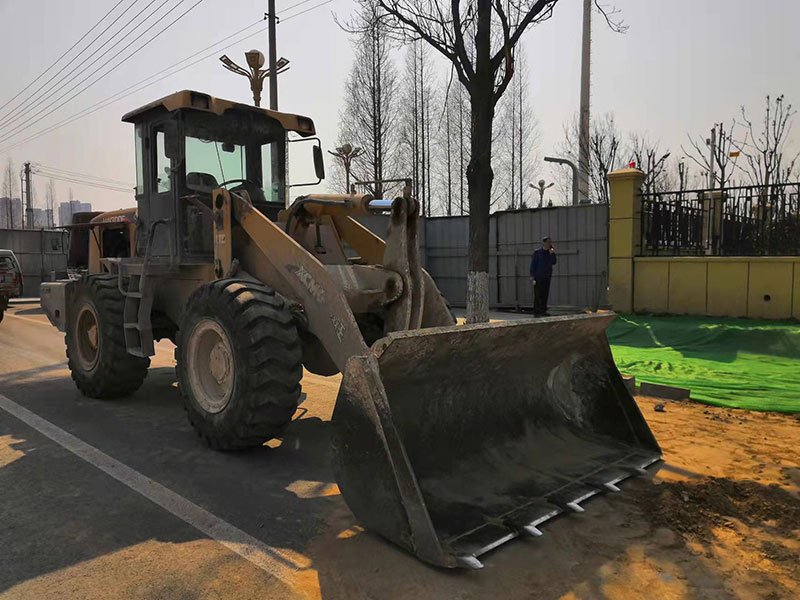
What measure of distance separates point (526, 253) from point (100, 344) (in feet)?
37.5

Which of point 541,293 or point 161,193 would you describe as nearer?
point 161,193

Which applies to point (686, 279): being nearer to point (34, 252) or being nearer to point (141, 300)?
point (141, 300)

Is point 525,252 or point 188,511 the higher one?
point 525,252

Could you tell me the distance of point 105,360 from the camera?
627 cm

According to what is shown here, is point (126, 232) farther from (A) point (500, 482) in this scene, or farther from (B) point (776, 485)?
(B) point (776, 485)

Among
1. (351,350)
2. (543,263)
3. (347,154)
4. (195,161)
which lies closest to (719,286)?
Result: (543,263)

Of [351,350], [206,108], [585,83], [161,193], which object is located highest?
[585,83]

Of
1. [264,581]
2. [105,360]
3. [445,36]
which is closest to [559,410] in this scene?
[264,581]

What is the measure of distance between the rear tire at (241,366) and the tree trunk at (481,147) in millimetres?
5611

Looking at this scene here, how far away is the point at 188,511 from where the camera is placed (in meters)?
3.69

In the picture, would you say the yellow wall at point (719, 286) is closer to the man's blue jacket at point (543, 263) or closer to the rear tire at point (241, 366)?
the man's blue jacket at point (543, 263)

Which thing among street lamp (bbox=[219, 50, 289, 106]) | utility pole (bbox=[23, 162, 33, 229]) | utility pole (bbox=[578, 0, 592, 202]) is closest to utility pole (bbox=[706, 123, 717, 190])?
utility pole (bbox=[578, 0, 592, 202])

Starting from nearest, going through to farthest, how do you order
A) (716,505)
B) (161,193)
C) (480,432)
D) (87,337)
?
(716,505)
(480,432)
(161,193)
(87,337)

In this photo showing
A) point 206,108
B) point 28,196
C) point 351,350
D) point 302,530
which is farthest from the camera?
point 28,196
